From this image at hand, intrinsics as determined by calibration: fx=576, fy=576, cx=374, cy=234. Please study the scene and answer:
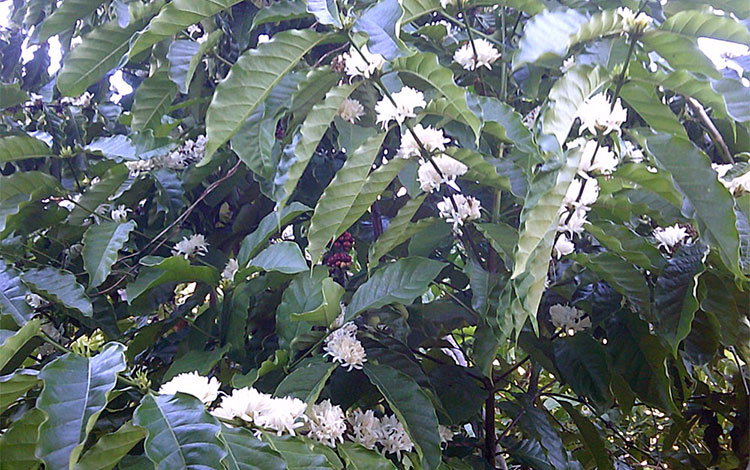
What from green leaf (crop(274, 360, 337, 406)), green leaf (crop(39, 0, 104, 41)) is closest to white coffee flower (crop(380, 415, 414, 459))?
green leaf (crop(274, 360, 337, 406))

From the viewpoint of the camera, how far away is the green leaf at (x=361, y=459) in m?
0.63

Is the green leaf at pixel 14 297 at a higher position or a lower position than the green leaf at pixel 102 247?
lower

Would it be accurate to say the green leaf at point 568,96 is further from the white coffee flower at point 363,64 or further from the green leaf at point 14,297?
the green leaf at point 14,297

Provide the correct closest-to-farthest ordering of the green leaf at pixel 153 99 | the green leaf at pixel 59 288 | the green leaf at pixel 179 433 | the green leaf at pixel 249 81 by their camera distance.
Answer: the green leaf at pixel 179 433 → the green leaf at pixel 249 81 → the green leaf at pixel 59 288 → the green leaf at pixel 153 99

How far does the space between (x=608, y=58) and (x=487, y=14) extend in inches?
20.4

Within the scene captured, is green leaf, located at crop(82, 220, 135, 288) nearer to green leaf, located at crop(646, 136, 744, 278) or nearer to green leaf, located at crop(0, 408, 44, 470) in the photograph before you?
green leaf, located at crop(0, 408, 44, 470)

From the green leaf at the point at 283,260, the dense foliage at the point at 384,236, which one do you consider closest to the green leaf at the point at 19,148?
the dense foliage at the point at 384,236

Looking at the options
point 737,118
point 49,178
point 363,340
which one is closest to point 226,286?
point 363,340

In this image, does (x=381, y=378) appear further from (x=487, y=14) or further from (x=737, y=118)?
(x=487, y=14)

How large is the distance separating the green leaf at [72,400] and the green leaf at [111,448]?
16 mm

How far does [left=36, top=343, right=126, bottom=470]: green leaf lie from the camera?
0.49 meters

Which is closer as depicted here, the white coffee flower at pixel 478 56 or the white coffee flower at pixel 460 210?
the white coffee flower at pixel 460 210

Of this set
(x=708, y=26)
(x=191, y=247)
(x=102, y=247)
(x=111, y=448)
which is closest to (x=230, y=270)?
(x=191, y=247)

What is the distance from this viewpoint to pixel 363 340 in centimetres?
90
